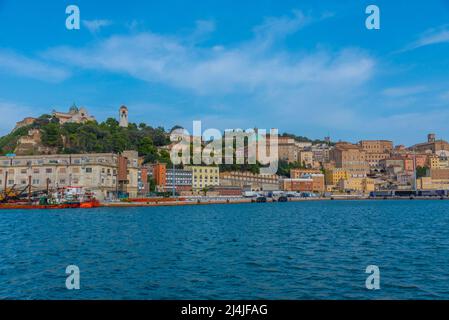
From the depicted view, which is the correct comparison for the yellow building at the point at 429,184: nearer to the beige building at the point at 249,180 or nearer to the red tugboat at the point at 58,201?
the beige building at the point at 249,180

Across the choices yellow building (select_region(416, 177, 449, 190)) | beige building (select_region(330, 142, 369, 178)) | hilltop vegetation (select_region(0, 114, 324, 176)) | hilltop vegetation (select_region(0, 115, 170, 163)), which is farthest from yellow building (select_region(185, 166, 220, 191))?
yellow building (select_region(416, 177, 449, 190))

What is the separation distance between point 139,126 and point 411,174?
7904cm

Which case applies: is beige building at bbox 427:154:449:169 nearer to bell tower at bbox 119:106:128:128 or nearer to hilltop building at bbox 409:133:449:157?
hilltop building at bbox 409:133:449:157

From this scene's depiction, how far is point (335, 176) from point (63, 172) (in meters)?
76.9

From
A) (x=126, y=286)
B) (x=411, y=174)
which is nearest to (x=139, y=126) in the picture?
(x=411, y=174)

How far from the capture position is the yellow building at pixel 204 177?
8419 centimetres

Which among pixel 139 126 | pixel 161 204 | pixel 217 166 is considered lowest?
pixel 161 204

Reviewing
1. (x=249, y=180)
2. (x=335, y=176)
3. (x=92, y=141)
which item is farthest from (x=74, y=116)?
(x=335, y=176)

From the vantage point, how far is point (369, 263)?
12812 millimetres

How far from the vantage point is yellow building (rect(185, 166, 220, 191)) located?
276 ft

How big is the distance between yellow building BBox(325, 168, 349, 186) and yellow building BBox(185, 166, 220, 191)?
40179mm

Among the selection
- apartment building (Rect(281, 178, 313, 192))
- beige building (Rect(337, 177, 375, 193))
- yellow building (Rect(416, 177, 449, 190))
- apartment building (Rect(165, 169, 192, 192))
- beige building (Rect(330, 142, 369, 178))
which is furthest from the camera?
beige building (Rect(330, 142, 369, 178))

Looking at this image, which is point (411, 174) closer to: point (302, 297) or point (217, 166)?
point (217, 166)
